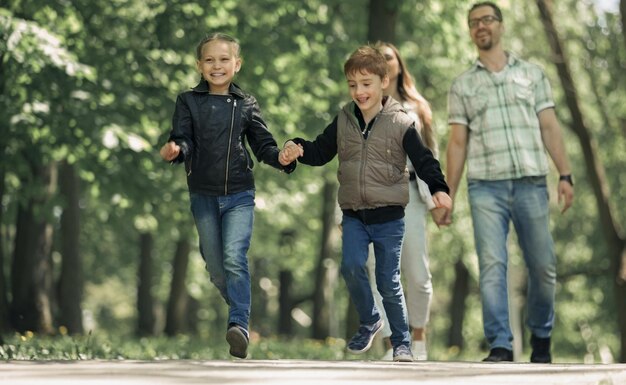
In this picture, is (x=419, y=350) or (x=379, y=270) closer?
(x=379, y=270)

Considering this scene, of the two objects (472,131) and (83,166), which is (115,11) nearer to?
(83,166)

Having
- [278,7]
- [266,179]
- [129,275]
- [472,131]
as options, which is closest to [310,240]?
[129,275]

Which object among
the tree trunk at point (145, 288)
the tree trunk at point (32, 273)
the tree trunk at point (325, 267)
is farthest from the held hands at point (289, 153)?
the tree trunk at point (145, 288)

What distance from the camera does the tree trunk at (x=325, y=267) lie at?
2734cm

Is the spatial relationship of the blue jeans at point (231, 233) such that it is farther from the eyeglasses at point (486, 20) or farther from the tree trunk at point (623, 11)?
the tree trunk at point (623, 11)

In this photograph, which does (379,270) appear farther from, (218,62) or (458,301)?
(458,301)

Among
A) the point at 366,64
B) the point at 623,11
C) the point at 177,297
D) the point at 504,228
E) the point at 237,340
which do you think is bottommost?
the point at 177,297

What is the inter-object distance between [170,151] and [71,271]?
14.5 metres

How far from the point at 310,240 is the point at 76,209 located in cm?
1387

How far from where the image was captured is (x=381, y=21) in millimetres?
14781

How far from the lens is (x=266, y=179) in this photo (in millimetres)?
20438

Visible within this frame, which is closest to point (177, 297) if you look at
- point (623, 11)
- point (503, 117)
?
point (623, 11)

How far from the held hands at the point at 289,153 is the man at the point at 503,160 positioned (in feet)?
6.08

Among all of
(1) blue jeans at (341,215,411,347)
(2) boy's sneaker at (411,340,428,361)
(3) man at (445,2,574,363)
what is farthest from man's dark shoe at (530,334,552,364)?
(1) blue jeans at (341,215,411,347)
